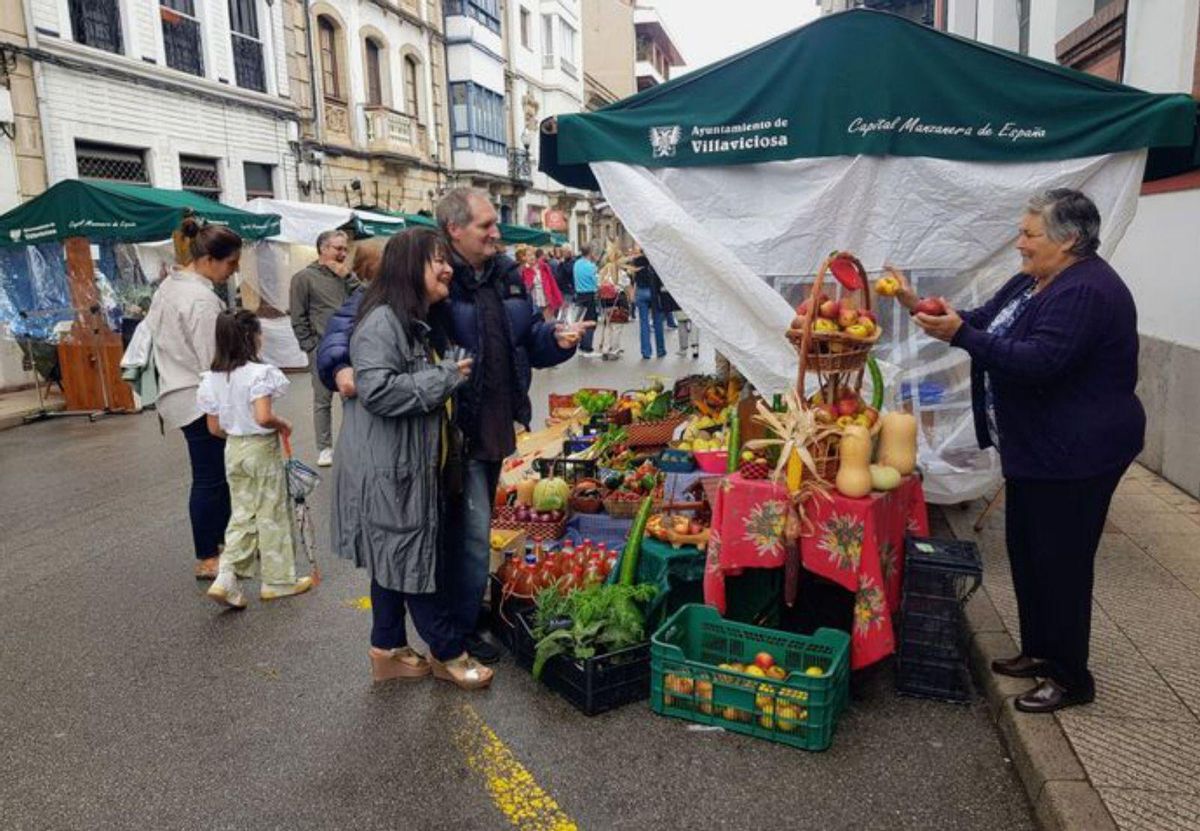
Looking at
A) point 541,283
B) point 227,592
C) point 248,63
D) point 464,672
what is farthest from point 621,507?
point 248,63

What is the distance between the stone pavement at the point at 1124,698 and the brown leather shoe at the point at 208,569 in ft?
13.3

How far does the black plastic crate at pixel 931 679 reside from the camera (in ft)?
11.7

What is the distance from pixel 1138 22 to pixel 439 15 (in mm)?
23989

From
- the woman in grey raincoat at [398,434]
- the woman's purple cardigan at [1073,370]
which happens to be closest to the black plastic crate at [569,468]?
the woman in grey raincoat at [398,434]

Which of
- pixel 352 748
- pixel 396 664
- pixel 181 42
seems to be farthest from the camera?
pixel 181 42

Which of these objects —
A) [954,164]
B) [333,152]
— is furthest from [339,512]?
[333,152]

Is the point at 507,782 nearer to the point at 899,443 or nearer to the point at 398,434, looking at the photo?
the point at 398,434

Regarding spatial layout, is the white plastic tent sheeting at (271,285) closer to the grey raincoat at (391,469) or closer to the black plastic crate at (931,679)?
the grey raincoat at (391,469)

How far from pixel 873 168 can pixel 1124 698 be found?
2.87 meters

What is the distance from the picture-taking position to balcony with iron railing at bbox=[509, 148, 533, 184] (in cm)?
3247

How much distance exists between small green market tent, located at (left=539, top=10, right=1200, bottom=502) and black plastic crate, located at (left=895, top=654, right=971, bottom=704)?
5.32 feet

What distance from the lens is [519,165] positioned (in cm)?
3309

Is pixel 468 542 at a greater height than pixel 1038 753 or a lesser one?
greater

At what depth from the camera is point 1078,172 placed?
15.3 ft
